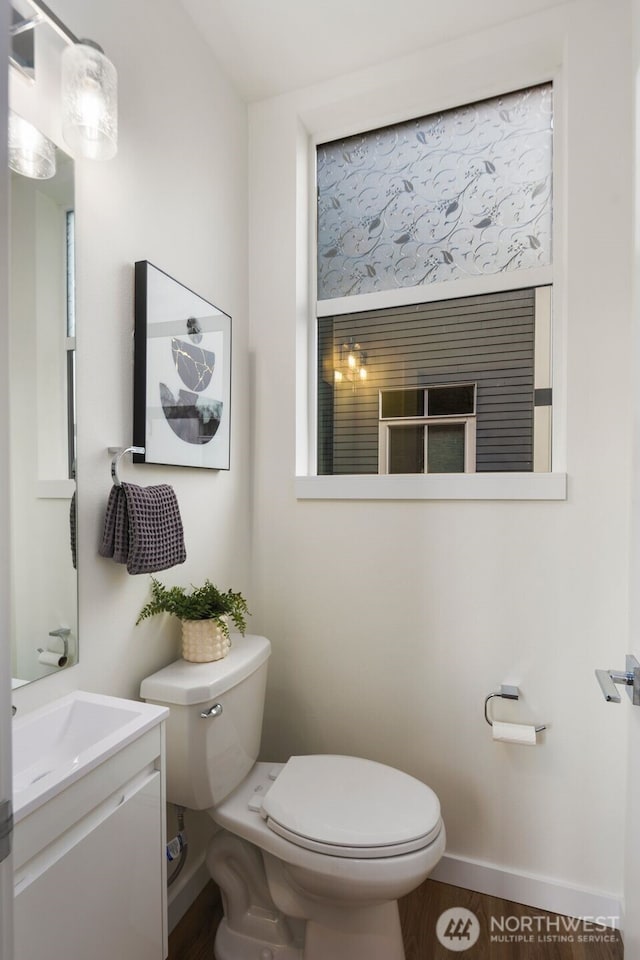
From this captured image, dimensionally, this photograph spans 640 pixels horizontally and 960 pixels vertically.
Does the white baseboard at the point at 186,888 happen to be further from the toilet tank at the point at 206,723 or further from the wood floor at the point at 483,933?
the toilet tank at the point at 206,723

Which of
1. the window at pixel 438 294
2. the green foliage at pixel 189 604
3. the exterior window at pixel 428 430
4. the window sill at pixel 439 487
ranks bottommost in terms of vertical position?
the green foliage at pixel 189 604

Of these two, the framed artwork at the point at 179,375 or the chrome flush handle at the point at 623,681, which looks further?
the framed artwork at the point at 179,375

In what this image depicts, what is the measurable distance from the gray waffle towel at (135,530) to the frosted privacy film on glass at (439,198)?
3.69 ft

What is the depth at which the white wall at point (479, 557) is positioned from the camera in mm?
1483

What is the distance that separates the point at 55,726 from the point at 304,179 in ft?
6.31

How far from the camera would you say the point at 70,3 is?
115 centimetres

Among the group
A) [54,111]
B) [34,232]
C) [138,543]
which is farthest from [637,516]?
[54,111]

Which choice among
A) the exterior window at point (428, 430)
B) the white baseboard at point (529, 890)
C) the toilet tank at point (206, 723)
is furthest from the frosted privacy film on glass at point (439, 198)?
the white baseboard at point (529, 890)

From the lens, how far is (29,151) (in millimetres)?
1039

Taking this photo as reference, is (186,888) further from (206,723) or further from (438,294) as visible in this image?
(438,294)

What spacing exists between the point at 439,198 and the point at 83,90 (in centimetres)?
118

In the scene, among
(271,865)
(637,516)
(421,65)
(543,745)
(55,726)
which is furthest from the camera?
(421,65)

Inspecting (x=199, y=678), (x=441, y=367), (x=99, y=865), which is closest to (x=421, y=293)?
(x=441, y=367)

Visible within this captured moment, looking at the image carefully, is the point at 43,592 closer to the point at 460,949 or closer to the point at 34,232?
the point at 34,232
